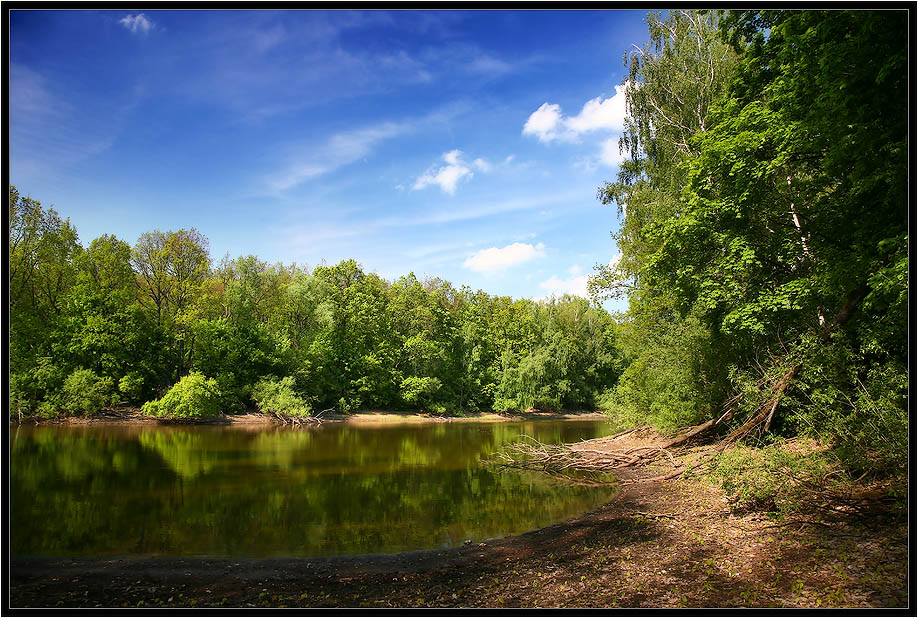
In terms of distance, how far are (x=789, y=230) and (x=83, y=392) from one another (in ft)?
143

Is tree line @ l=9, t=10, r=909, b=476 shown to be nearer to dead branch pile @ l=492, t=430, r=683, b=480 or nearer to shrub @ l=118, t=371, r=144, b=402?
shrub @ l=118, t=371, r=144, b=402

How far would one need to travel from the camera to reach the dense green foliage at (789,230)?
7.41 m

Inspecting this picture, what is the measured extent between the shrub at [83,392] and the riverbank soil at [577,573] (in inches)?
1275

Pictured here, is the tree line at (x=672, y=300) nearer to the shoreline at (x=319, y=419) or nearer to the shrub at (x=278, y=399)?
the shrub at (x=278, y=399)

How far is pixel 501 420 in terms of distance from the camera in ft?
170

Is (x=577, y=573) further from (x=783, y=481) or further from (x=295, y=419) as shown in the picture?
(x=295, y=419)

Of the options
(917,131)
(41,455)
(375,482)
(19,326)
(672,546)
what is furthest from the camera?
(19,326)

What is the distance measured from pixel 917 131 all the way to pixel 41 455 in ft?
95.9

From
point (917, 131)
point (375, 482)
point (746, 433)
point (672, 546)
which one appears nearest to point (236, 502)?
point (375, 482)

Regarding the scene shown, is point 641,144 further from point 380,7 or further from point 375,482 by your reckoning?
point 380,7

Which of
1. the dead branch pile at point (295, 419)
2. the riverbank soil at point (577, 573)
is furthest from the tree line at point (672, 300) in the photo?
the riverbank soil at point (577, 573)

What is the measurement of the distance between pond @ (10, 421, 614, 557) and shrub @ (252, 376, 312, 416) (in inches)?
639

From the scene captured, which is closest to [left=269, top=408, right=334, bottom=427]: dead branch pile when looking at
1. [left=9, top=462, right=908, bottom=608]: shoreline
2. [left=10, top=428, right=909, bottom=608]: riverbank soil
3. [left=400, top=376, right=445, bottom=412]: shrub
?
[left=400, top=376, right=445, bottom=412]: shrub

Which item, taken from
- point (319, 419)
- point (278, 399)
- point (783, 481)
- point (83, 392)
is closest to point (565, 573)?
point (783, 481)
